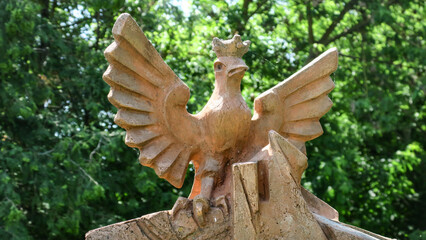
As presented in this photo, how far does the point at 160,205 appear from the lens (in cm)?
823

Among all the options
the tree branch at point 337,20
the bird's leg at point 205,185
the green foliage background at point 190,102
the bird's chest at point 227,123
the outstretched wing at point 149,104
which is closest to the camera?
the bird's leg at point 205,185

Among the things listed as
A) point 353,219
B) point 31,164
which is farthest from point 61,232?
point 353,219

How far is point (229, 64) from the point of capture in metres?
→ 4.05

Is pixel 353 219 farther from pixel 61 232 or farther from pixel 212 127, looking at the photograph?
pixel 212 127

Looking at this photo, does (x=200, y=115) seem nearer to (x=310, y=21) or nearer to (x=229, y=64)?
(x=229, y=64)

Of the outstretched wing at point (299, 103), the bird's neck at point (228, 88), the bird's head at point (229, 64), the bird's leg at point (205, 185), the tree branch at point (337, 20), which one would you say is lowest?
the bird's leg at point (205, 185)

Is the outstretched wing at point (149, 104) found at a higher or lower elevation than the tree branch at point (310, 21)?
lower

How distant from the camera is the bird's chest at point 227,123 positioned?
3.94 m

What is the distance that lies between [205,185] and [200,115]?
1.48 ft

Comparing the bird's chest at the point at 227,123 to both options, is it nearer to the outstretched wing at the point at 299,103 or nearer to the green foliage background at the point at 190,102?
the outstretched wing at the point at 299,103

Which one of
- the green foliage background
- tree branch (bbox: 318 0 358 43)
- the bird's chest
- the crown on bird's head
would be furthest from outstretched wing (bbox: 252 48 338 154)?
tree branch (bbox: 318 0 358 43)

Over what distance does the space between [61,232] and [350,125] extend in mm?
4153

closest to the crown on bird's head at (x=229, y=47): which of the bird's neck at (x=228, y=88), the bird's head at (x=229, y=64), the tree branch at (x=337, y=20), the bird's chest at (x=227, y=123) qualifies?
the bird's head at (x=229, y=64)

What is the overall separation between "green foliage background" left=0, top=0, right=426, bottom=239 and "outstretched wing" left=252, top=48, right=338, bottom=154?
145 inches
